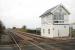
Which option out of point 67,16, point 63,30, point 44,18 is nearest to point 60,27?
point 63,30

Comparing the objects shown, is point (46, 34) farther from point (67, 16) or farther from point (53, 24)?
point (67, 16)

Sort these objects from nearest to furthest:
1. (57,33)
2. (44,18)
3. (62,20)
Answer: (57,33) < (62,20) < (44,18)

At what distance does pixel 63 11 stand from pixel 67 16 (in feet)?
5.35

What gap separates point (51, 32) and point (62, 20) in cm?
462

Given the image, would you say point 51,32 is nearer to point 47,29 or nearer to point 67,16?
point 47,29

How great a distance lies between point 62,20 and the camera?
145 feet

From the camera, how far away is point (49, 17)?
44.1 m

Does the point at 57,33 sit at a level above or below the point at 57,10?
below

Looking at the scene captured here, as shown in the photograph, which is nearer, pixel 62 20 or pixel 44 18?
pixel 62 20

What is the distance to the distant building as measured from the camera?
4172 centimetres

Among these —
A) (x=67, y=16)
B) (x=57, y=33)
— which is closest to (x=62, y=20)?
(x=67, y=16)

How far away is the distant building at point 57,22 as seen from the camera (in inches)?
1642

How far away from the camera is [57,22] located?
43.5 m

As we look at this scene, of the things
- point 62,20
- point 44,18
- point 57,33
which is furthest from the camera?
point 44,18
